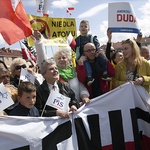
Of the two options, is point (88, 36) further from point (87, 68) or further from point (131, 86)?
point (131, 86)

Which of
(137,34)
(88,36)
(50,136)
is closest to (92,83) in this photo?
(50,136)

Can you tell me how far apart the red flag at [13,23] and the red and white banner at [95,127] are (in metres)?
1.64

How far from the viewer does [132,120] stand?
3.69 metres

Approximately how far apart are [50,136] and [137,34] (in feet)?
10.0

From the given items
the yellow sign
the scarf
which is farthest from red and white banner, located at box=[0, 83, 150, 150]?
the yellow sign

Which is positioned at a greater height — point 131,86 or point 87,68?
point 87,68

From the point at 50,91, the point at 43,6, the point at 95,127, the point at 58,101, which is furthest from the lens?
the point at 43,6

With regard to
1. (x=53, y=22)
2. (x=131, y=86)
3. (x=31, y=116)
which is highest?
(x=53, y=22)

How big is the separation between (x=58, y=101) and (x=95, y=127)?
675mm

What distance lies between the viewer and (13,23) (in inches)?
177

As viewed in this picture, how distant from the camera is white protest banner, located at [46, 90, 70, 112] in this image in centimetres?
314

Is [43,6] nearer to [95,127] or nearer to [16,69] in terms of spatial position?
[16,69]

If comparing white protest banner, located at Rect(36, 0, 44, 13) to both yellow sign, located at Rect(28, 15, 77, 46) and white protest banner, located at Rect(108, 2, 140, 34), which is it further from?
white protest banner, located at Rect(108, 2, 140, 34)

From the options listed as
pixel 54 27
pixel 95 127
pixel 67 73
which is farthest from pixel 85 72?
pixel 54 27
